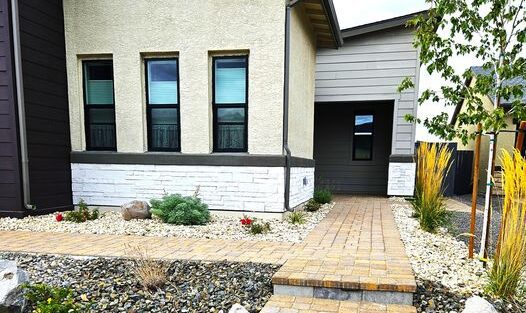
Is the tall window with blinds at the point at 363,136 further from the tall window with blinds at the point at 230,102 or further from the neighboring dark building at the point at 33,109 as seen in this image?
the neighboring dark building at the point at 33,109

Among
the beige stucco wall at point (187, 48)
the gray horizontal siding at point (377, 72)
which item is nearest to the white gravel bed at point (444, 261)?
the beige stucco wall at point (187, 48)

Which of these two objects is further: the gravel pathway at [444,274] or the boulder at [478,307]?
the gravel pathway at [444,274]

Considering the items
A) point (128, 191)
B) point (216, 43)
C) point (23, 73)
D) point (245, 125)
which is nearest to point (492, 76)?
point (245, 125)

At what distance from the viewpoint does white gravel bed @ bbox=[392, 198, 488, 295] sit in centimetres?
266

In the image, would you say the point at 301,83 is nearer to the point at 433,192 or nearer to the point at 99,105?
the point at 433,192

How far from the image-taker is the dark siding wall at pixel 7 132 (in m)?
4.64

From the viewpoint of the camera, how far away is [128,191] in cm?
557

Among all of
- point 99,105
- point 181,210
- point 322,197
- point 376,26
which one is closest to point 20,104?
point 99,105

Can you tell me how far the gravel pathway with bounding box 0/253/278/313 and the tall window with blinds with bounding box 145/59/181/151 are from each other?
266 cm

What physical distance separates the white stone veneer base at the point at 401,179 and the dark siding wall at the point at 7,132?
25.7 ft

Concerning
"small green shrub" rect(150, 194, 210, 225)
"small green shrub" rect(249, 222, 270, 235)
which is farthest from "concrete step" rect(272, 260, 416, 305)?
"small green shrub" rect(150, 194, 210, 225)

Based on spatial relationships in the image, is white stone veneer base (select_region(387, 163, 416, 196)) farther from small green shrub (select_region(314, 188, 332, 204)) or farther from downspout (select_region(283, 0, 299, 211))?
downspout (select_region(283, 0, 299, 211))

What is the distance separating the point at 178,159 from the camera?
533 centimetres

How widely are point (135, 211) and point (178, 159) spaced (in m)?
1.11
